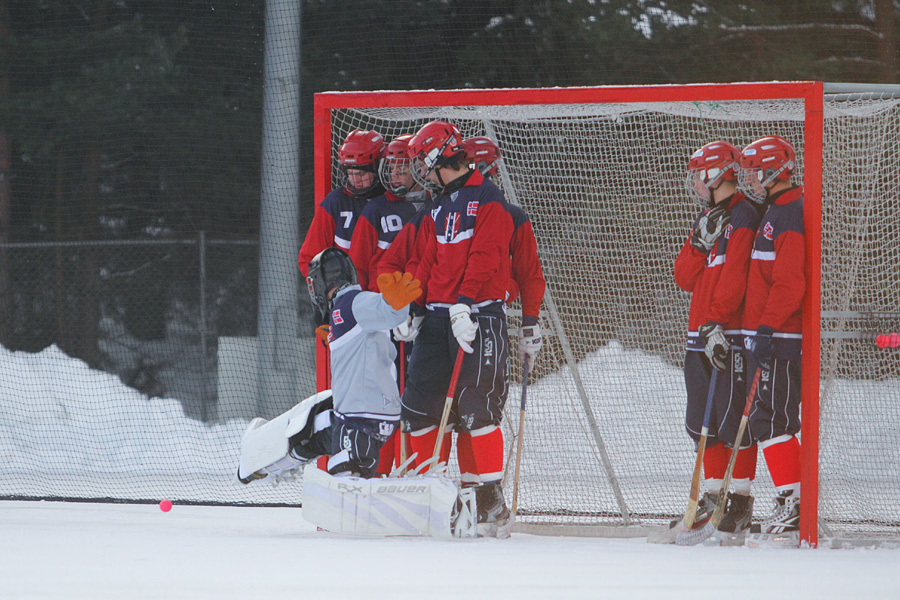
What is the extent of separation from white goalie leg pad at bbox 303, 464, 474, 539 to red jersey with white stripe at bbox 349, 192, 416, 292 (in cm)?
100

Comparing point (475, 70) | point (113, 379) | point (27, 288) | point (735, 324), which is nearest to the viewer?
point (735, 324)

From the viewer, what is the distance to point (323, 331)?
423cm

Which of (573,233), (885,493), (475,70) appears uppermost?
(475,70)

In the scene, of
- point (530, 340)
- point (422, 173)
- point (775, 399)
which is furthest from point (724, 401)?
point (422, 173)

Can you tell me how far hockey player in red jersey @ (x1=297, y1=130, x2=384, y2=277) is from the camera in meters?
4.37

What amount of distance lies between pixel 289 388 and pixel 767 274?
4.82 meters

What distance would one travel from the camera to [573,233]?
5625 millimetres

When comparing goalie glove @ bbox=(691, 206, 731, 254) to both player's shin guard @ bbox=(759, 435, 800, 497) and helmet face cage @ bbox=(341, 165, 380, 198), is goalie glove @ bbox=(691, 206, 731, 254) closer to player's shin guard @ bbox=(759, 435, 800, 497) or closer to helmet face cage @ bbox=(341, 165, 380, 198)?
player's shin guard @ bbox=(759, 435, 800, 497)

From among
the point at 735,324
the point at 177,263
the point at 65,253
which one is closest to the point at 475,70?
the point at 177,263

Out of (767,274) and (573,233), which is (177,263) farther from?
(767,274)

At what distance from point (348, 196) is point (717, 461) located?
1881mm

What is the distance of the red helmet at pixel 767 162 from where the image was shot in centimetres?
385

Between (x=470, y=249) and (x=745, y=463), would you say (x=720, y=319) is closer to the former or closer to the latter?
(x=745, y=463)

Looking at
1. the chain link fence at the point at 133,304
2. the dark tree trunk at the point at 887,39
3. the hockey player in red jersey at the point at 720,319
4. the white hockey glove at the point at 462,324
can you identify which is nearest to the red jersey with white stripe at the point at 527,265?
the white hockey glove at the point at 462,324
